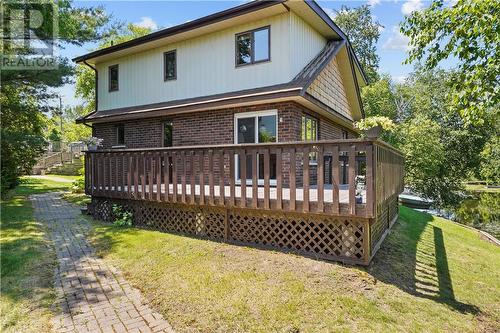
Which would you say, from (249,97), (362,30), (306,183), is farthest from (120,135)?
(362,30)

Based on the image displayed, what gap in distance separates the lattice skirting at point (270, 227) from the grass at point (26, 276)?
235 cm

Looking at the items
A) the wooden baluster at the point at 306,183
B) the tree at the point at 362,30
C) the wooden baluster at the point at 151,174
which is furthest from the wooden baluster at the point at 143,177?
the tree at the point at 362,30

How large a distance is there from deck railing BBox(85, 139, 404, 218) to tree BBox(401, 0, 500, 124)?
→ 1.66 m

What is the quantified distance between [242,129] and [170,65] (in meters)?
4.20

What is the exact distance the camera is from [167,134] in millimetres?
11375

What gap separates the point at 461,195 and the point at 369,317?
86.1 ft

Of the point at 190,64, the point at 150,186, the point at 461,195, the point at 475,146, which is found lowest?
the point at 461,195

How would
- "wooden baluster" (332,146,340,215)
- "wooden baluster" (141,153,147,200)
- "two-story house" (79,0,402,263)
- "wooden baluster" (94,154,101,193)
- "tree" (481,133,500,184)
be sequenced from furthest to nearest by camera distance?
"tree" (481,133,500,184)
"wooden baluster" (94,154,101,193)
"wooden baluster" (141,153,147,200)
"two-story house" (79,0,402,263)
"wooden baluster" (332,146,340,215)

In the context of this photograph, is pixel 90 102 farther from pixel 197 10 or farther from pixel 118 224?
pixel 118 224

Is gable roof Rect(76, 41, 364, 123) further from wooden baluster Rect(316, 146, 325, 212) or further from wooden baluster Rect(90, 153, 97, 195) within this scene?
wooden baluster Rect(316, 146, 325, 212)

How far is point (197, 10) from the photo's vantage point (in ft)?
43.4

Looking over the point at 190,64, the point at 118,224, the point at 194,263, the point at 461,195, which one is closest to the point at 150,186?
the point at 118,224
